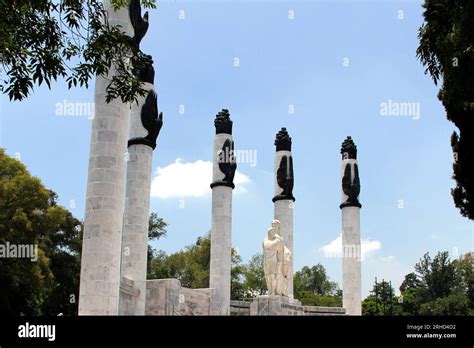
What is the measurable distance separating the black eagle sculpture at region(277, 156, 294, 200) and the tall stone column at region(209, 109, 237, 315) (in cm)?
439

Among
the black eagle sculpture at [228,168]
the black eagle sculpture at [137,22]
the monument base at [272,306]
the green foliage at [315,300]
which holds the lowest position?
the monument base at [272,306]

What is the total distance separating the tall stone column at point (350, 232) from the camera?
3250 cm

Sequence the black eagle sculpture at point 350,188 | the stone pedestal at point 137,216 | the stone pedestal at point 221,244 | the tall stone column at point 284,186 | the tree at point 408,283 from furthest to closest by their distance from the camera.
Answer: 1. the tree at point 408,283
2. the black eagle sculpture at point 350,188
3. the tall stone column at point 284,186
4. the stone pedestal at point 221,244
5. the stone pedestal at point 137,216

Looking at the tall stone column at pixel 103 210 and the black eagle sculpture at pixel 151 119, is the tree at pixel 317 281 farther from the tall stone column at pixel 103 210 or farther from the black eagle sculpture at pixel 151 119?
the tall stone column at pixel 103 210

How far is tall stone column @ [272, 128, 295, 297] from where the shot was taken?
31.0m

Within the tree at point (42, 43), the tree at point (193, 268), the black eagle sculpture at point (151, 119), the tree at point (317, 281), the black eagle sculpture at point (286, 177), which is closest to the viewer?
the tree at point (42, 43)

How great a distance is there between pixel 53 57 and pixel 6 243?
17323mm

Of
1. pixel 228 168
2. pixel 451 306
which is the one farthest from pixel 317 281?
pixel 228 168

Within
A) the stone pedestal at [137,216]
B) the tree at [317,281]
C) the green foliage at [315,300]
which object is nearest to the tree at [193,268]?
the green foliage at [315,300]

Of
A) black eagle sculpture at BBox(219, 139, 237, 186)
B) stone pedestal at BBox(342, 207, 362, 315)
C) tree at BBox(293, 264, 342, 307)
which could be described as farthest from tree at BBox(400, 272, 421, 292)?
black eagle sculpture at BBox(219, 139, 237, 186)

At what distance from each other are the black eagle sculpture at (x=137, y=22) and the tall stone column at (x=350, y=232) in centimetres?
1834

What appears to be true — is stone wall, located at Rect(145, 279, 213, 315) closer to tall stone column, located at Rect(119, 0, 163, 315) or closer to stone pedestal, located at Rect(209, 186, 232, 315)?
tall stone column, located at Rect(119, 0, 163, 315)

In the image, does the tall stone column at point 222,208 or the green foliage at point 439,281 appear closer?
the tall stone column at point 222,208

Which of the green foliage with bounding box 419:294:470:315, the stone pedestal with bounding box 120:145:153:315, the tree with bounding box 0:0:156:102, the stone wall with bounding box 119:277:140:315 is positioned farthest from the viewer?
the green foliage with bounding box 419:294:470:315
